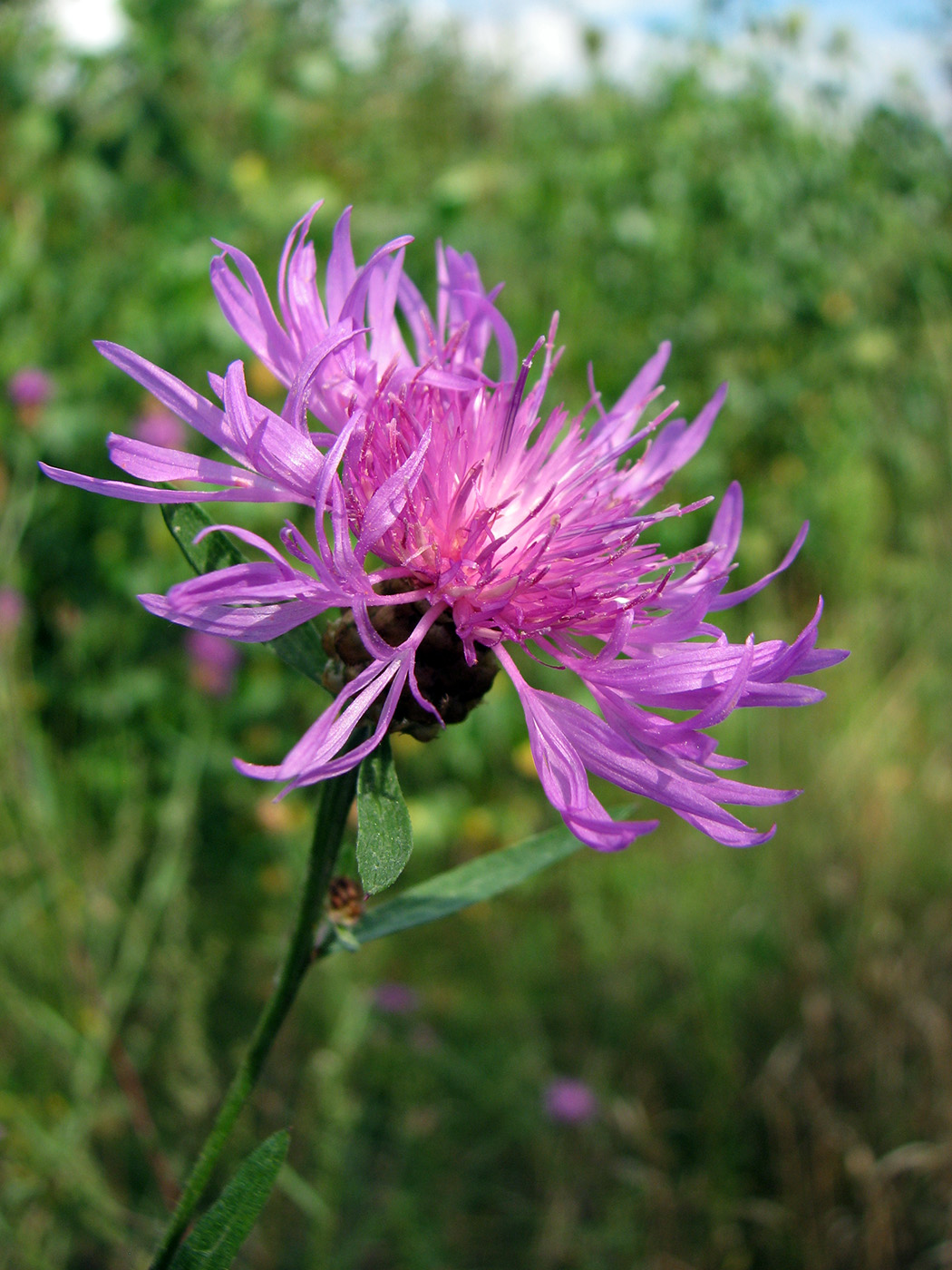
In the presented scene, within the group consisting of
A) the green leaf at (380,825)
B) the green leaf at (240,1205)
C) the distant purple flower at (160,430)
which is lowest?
the distant purple flower at (160,430)

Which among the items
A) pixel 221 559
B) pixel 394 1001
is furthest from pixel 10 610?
pixel 221 559

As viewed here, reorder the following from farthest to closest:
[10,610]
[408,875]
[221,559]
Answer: [408,875] < [10,610] < [221,559]

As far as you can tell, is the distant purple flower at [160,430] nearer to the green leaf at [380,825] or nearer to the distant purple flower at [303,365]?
the distant purple flower at [303,365]

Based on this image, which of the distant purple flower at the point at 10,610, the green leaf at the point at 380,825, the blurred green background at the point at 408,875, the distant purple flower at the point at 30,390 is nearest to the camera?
the green leaf at the point at 380,825

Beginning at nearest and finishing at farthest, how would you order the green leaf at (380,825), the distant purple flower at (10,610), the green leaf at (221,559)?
the green leaf at (380,825)
the green leaf at (221,559)
the distant purple flower at (10,610)

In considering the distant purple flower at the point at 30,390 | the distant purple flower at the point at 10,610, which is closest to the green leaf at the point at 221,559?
the distant purple flower at the point at 10,610

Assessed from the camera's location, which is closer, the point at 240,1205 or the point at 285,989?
the point at 240,1205

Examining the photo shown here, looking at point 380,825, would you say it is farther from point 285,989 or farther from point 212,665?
point 212,665

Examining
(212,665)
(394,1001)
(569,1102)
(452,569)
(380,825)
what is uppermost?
(452,569)
